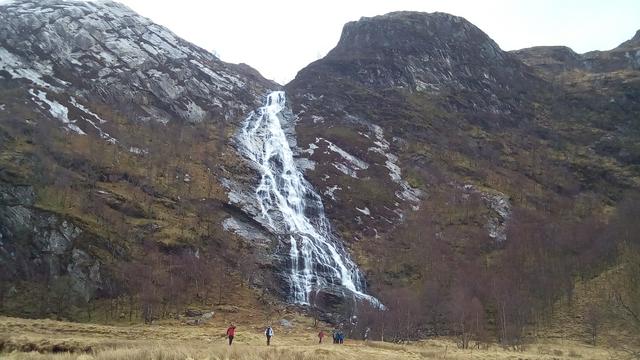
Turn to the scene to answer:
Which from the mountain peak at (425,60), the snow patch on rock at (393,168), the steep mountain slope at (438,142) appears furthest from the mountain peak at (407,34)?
the snow patch on rock at (393,168)

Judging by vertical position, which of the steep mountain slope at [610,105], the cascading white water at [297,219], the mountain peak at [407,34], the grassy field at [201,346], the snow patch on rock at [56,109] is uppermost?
the mountain peak at [407,34]

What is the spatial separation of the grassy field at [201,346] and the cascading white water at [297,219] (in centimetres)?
1162

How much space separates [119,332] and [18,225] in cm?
2268

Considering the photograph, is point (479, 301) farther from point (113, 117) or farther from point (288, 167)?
point (113, 117)

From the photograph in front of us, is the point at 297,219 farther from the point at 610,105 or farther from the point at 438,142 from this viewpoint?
the point at 610,105

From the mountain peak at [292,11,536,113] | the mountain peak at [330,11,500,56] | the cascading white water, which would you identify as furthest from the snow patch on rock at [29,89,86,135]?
the mountain peak at [330,11,500,56]

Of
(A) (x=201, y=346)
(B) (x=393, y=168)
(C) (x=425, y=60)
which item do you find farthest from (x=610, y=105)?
(A) (x=201, y=346)

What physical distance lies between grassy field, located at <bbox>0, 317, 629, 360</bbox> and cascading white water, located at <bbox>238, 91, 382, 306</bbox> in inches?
458

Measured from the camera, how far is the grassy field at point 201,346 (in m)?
24.0

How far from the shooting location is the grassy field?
78.7 ft

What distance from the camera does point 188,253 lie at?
6600 centimetres

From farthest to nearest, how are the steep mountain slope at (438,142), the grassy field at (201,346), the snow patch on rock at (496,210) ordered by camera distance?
the steep mountain slope at (438,142)
the snow patch on rock at (496,210)
the grassy field at (201,346)

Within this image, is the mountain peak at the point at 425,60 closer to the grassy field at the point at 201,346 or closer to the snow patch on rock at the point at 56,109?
the snow patch on rock at the point at 56,109

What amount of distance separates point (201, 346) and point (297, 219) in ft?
172
